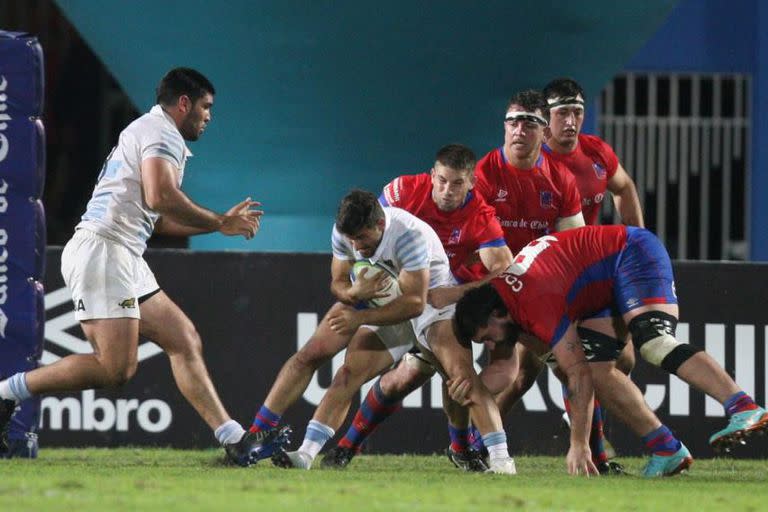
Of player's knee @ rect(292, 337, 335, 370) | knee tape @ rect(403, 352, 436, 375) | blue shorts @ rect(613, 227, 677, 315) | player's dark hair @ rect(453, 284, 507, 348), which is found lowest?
knee tape @ rect(403, 352, 436, 375)

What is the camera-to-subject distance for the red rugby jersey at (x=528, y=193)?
920 centimetres

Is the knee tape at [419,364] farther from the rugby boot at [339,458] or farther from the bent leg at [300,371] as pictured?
the rugby boot at [339,458]

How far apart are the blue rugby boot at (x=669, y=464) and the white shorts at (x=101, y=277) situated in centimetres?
266

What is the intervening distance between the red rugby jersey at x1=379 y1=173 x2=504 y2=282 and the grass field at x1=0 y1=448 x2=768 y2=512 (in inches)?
44.6

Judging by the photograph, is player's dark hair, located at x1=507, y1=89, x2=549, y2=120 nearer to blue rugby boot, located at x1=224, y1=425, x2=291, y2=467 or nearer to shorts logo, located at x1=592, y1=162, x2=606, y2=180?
shorts logo, located at x1=592, y1=162, x2=606, y2=180

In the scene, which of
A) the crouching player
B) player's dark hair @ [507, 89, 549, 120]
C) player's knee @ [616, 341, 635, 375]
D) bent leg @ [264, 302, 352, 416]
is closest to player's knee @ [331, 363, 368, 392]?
bent leg @ [264, 302, 352, 416]

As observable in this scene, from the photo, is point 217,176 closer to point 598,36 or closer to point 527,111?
point 598,36

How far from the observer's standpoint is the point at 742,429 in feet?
25.4

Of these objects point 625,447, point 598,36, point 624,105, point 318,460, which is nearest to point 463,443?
point 318,460

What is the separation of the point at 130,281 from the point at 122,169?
1.83 ft

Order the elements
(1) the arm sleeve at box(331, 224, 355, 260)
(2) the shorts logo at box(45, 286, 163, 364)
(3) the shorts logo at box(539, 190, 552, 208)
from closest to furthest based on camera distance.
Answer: (1) the arm sleeve at box(331, 224, 355, 260) → (3) the shorts logo at box(539, 190, 552, 208) → (2) the shorts logo at box(45, 286, 163, 364)

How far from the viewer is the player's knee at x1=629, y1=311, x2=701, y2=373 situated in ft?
26.6

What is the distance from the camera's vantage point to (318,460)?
9492mm

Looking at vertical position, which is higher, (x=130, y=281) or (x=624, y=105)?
(x=624, y=105)
